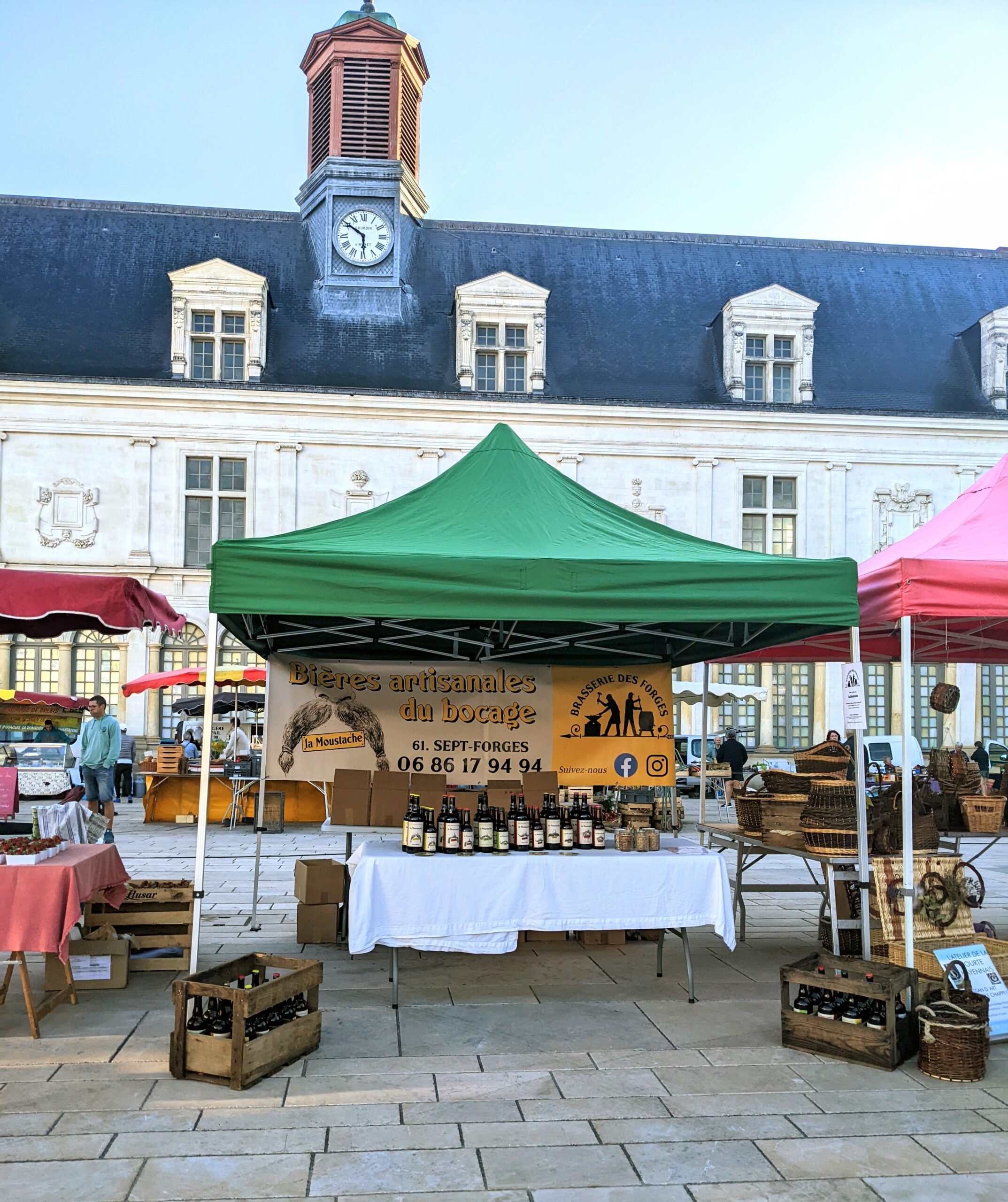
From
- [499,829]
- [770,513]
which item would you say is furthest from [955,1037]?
[770,513]

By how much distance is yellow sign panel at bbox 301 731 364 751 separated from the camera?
26.8ft

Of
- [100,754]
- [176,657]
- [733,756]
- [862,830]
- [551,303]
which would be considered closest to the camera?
[862,830]

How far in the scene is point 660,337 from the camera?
92.7ft

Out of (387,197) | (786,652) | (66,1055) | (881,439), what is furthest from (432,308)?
(66,1055)

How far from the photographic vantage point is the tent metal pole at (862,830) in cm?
645

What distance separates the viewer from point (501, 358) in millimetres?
26891

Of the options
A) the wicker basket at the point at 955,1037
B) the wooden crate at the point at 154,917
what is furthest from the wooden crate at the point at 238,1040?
the wicker basket at the point at 955,1037

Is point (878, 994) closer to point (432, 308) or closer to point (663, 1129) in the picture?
point (663, 1129)

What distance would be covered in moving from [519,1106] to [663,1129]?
650 millimetres

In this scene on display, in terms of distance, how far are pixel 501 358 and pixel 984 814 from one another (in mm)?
20455

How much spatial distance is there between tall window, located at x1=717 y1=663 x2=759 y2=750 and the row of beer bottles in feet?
66.5

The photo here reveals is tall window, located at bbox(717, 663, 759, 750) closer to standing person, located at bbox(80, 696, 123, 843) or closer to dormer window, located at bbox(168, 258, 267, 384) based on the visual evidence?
dormer window, located at bbox(168, 258, 267, 384)

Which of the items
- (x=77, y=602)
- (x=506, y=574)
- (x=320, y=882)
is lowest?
(x=320, y=882)

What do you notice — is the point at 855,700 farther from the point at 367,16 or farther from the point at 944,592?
the point at 367,16
